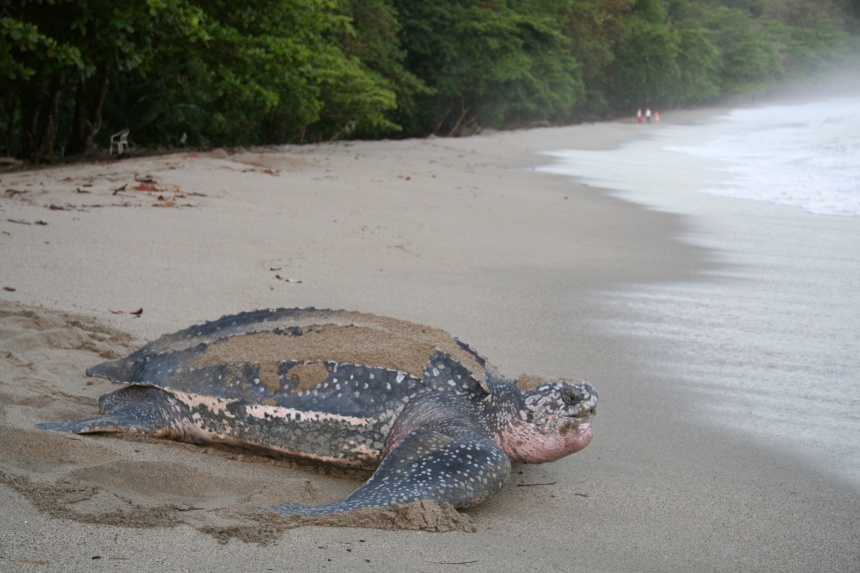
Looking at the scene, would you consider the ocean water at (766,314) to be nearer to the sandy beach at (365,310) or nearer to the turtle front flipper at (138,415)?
the sandy beach at (365,310)

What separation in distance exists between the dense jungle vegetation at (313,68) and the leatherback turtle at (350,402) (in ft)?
17.7

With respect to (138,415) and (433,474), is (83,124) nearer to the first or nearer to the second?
(138,415)

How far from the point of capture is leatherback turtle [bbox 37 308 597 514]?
244cm

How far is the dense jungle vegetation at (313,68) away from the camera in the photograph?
8133 millimetres

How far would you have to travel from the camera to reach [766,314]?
458cm

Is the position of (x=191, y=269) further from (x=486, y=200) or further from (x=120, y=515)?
(x=486, y=200)

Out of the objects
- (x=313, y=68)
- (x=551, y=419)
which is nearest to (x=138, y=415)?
(x=551, y=419)

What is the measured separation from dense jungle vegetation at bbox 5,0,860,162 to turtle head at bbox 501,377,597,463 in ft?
19.7

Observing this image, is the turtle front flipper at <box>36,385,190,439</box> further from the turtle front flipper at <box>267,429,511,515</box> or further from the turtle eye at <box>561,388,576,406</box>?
the turtle eye at <box>561,388,576,406</box>

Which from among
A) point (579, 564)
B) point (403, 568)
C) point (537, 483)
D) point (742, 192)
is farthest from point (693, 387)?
point (742, 192)

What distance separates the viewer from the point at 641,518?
2.25 m

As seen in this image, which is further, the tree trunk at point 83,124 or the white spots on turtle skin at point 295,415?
the tree trunk at point 83,124

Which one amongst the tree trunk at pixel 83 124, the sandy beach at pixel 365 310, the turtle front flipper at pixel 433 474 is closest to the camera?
the sandy beach at pixel 365 310

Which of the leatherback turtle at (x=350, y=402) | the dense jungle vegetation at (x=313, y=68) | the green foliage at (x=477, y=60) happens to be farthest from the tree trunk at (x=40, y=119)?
the green foliage at (x=477, y=60)
